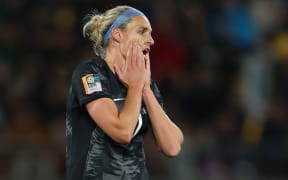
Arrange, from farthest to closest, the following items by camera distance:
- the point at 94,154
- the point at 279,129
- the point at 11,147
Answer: the point at 279,129, the point at 11,147, the point at 94,154

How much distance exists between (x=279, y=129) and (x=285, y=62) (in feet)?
4.66

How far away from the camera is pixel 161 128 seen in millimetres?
5258

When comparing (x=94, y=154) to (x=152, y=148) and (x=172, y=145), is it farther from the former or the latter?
(x=152, y=148)

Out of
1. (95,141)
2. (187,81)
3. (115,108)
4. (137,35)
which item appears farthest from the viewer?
(187,81)

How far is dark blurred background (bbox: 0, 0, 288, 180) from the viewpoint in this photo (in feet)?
31.3

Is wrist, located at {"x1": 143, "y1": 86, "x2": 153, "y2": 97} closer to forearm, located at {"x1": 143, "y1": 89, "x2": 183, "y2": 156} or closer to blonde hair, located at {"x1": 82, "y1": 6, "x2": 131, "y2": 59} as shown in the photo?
forearm, located at {"x1": 143, "y1": 89, "x2": 183, "y2": 156}

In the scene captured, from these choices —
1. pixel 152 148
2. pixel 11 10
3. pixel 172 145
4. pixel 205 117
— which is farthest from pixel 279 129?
pixel 172 145

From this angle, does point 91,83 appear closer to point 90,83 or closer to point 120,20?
point 90,83

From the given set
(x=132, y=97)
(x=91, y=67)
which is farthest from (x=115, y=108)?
(x=91, y=67)

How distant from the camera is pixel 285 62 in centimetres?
1148

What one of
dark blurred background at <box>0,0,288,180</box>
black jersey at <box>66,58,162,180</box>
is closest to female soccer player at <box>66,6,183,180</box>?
black jersey at <box>66,58,162,180</box>

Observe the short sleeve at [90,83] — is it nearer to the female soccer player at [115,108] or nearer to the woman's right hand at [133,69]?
the female soccer player at [115,108]

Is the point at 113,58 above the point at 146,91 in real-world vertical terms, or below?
above

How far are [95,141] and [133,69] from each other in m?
0.48
